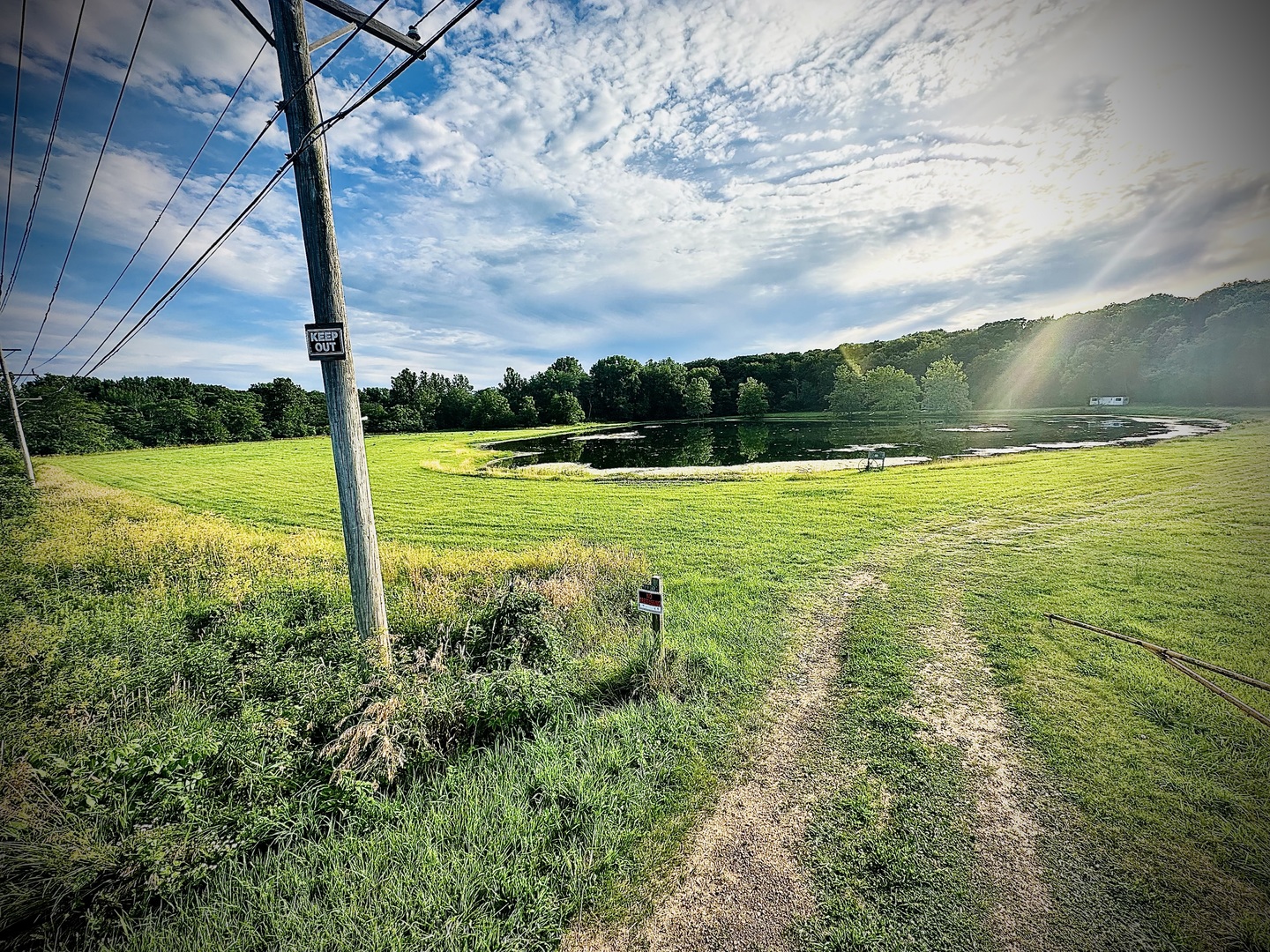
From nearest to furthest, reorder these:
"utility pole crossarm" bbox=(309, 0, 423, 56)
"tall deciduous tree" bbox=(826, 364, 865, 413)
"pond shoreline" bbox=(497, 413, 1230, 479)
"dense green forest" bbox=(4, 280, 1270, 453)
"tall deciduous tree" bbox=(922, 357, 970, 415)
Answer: "utility pole crossarm" bbox=(309, 0, 423, 56) → "pond shoreline" bbox=(497, 413, 1230, 479) → "dense green forest" bbox=(4, 280, 1270, 453) → "tall deciduous tree" bbox=(922, 357, 970, 415) → "tall deciduous tree" bbox=(826, 364, 865, 413)

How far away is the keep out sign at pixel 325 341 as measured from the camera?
512 cm

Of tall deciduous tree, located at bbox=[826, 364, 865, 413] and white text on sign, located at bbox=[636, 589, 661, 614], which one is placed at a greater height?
tall deciduous tree, located at bbox=[826, 364, 865, 413]

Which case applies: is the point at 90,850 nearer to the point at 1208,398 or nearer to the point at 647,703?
the point at 647,703

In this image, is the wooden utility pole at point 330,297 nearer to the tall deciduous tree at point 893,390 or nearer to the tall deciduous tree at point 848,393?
the tall deciduous tree at point 893,390

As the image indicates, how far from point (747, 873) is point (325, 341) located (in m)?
→ 6.53

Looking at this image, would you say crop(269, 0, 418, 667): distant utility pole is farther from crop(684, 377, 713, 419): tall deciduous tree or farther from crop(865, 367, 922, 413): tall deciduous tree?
crop(684, 377, 713, 419): tall deciduous tree

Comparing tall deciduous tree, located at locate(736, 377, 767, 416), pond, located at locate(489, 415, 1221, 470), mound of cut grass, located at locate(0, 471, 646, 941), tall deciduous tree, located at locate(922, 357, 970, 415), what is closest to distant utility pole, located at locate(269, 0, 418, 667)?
mound of cut grass, located at locate(0, 471, 646, 941)

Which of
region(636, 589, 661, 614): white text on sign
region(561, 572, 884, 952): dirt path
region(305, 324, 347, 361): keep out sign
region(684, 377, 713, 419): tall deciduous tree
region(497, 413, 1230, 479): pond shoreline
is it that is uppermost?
region(684, 377, 713, 419): tall deciduous tree

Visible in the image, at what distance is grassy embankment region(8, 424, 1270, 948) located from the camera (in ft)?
10.6

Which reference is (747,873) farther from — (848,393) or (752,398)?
(752,398)

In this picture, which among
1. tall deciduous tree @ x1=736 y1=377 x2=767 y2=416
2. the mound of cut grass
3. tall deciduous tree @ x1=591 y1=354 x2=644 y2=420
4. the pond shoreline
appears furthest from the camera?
tall deciduous tree @ x1=591 y1=354 x2=644 y2=420

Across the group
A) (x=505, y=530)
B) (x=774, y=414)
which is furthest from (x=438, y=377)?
(x=505, y=530)

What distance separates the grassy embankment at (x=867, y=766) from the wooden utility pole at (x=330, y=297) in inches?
74.4

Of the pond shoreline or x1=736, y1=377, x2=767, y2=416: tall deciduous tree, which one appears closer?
the pond shoreline
